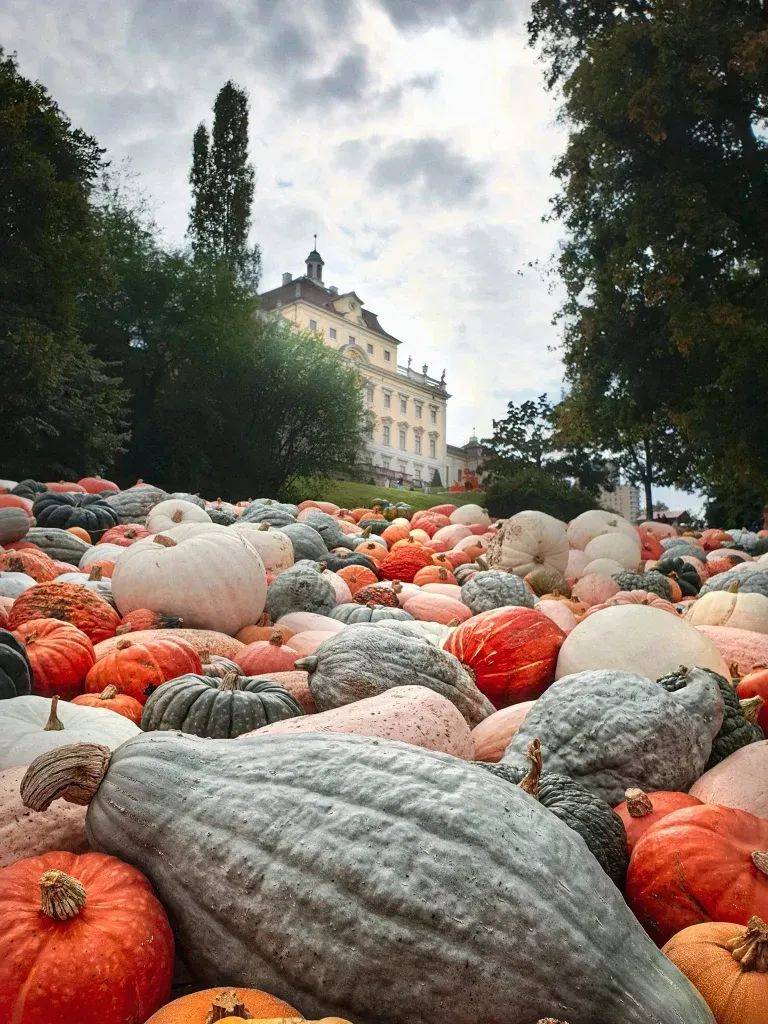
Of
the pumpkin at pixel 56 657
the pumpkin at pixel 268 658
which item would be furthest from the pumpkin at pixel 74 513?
the pumpkin at pixel 268 658

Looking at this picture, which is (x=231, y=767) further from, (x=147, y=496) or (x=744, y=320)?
(x=744, y=320)

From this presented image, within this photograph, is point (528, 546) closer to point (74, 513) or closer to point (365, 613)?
point (365, 613)

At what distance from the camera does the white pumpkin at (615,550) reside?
10289 mm

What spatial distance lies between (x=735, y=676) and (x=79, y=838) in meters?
3.24

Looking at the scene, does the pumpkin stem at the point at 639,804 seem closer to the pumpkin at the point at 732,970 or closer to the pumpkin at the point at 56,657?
the pumpkin at the point at 732,970

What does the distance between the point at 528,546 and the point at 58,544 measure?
5.30 m

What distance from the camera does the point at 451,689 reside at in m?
3.76

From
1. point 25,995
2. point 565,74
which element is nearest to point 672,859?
point 25,995

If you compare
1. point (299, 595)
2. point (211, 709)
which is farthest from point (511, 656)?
point (299, 595)

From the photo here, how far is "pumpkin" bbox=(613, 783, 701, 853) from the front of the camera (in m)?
2.40

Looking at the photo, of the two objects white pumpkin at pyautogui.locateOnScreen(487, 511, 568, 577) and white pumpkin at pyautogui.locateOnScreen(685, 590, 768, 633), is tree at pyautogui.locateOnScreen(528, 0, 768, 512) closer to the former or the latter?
white pumpkin at pyautogui.locateOnScreen(487, 511, 568, 577)

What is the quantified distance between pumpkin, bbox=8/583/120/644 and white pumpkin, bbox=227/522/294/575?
2.37m

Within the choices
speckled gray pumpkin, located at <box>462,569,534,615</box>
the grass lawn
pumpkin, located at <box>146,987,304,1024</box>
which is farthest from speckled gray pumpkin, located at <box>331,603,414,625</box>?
the grass lawn

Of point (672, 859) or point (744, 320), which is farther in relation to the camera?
point (744, 320)
